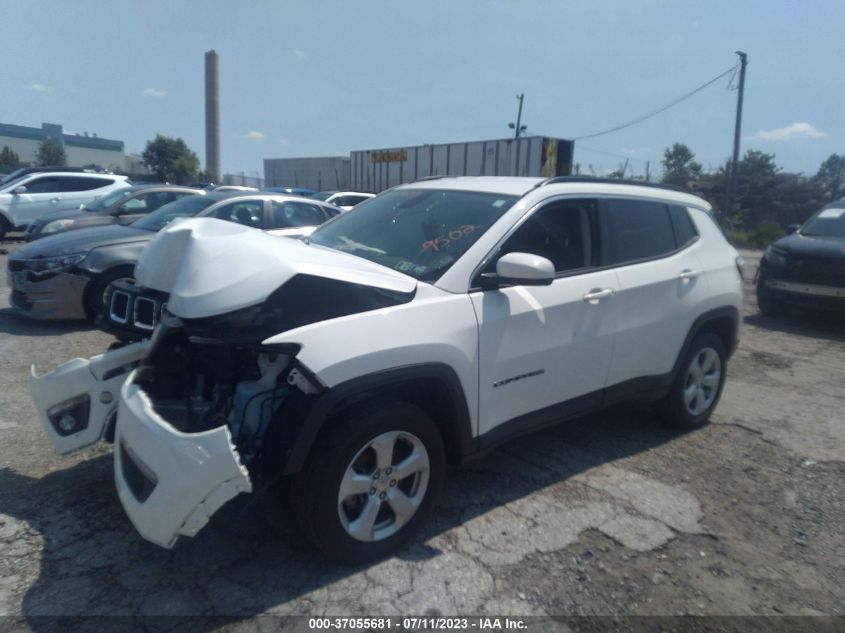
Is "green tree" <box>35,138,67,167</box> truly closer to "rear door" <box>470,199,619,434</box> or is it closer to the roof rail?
the roof rail

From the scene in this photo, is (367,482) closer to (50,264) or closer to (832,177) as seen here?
(50,264)

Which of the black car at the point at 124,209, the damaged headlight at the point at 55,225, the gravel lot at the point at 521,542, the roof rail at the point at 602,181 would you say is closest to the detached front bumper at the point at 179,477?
the gravel lot at the point at 521,542

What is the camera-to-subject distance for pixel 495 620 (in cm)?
276

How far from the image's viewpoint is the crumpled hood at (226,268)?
9.30ft

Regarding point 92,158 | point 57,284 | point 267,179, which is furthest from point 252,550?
point 92,158

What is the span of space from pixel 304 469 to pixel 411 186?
2390 mm

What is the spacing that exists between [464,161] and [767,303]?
66.5ft

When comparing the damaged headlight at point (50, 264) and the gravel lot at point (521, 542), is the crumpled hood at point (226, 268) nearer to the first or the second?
the gravel lot at point (521, 542)

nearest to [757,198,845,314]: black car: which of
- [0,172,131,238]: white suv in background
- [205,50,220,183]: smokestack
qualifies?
[0,172,131,238]: white suv in background

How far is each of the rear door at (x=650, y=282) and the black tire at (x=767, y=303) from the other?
5.62 metres

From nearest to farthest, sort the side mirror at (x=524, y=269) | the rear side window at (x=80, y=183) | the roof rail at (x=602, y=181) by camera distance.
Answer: the side mirror at (x=524, y=269)
the roof rail at (x=602, y=181)
the rear side window at (x=80, y=183)

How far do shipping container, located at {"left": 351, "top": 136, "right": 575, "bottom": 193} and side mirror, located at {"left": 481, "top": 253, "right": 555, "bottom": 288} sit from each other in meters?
13.2

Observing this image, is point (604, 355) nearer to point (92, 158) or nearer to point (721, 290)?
point (721, 290)

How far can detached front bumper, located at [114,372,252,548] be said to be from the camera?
98.8 inches
